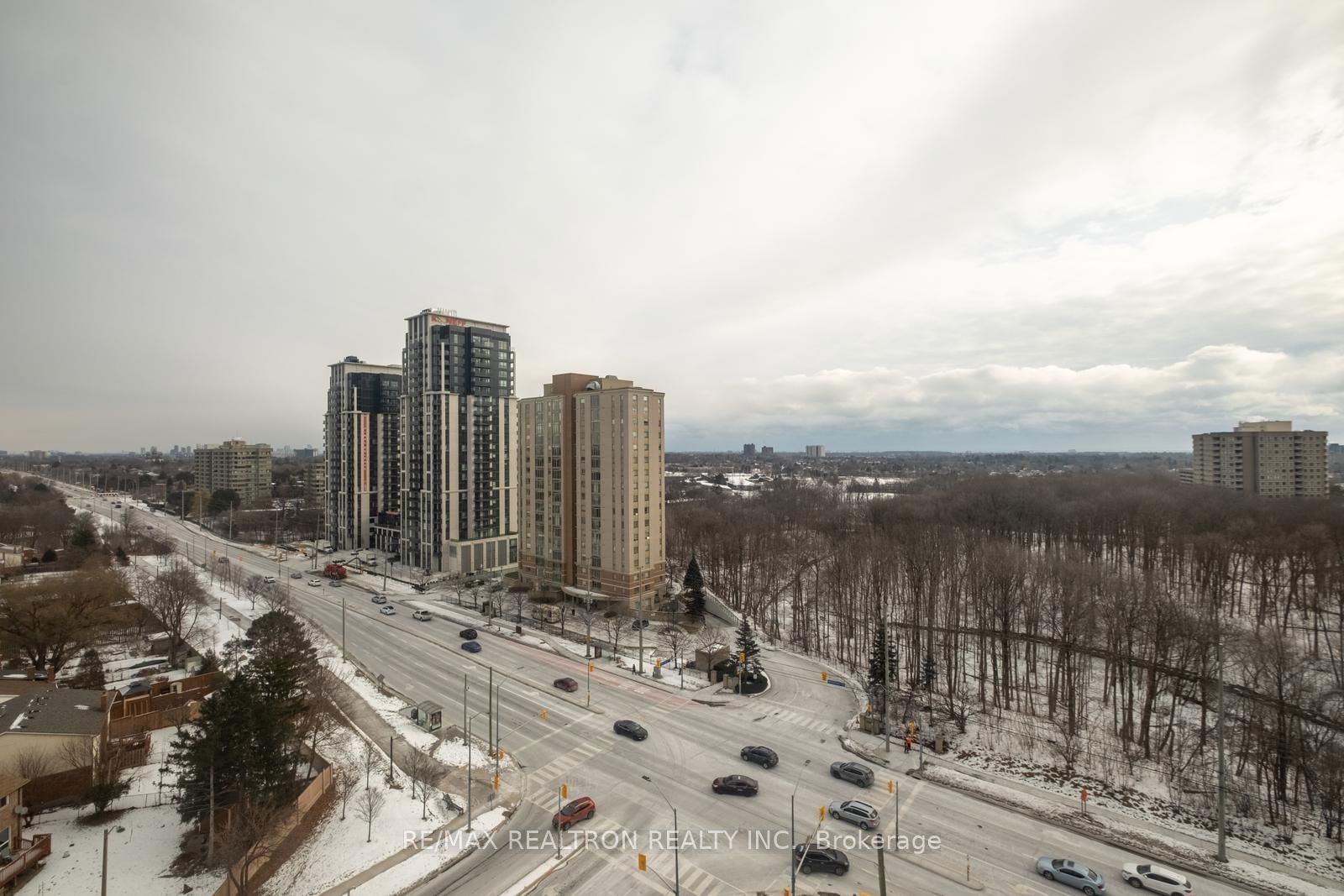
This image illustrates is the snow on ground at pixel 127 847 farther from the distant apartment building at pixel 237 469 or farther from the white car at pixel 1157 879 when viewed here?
the distant apartment building at pixel 237 469

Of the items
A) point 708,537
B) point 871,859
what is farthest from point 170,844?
point 708,537

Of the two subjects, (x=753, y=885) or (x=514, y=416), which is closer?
(x=753, y=885)

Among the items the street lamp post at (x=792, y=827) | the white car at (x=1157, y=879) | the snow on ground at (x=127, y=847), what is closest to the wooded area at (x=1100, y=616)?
the white car at (x=1157, y=879)

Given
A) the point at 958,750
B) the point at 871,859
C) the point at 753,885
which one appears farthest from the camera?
the point at 958,750

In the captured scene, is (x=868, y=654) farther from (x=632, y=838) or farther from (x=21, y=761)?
(x=21, y=761)

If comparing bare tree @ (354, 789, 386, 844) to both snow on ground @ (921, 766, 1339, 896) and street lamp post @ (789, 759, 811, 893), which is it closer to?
street lamp post @ (789, 759, 811, 893)

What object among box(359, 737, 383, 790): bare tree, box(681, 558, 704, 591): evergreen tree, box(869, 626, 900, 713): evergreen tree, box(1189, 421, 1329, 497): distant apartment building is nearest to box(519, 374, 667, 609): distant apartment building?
box(681, 558, 704, 591): evergreen tree
